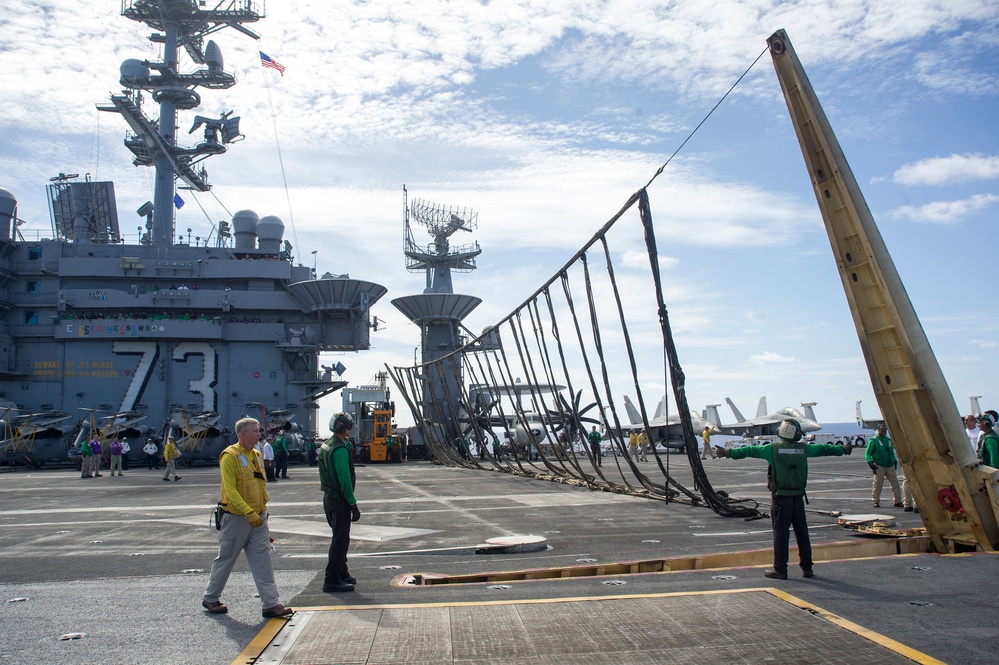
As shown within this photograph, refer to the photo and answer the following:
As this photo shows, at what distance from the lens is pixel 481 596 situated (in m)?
6.41

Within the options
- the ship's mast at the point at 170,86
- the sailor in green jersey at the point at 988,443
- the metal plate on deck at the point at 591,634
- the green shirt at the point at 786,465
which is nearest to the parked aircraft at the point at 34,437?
the ship's mast at the point at 170,86

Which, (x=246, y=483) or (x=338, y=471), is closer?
(x=246, y=483)

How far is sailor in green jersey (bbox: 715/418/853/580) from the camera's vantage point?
6.79 meters

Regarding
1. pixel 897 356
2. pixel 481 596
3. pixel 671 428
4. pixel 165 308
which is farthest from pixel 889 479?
pixel 671 428

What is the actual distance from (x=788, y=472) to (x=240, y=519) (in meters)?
5.24

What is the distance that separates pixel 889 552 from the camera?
850cm

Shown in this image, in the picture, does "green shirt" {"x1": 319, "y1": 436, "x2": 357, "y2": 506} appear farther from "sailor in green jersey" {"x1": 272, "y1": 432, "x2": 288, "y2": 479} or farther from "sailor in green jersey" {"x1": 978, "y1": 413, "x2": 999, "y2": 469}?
"sailor in green jersey" {"x1": 272, "y1": 432, "x2": 288, "y2": 479}

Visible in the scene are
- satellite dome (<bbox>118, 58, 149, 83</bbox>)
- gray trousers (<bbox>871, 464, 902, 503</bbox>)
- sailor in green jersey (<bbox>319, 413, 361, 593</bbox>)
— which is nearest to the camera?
sailor in green jersey (<bbox>319, 413, 361, 593</bbox>)

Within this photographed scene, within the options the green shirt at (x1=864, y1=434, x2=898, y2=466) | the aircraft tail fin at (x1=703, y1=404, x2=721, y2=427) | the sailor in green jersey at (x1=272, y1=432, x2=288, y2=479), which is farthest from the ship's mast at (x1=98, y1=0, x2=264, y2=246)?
the aircraft tail fin at (x1=703, y1=404, x2=721, y2=427)

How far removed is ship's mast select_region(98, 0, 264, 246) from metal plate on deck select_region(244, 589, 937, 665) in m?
46.2

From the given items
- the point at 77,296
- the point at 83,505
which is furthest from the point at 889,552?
the point at 77,296

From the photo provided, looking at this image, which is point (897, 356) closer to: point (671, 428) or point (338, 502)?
point (338, 502)

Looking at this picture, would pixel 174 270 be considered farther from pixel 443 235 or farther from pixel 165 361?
pixel 443 235

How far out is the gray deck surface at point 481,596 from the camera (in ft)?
16.2
